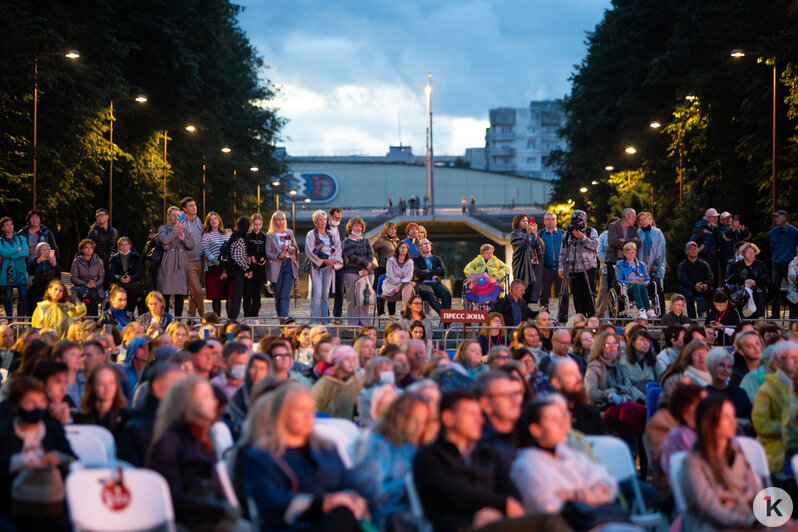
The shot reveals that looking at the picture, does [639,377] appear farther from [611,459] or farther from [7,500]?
Result: [7,500]

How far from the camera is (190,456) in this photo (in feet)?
20.9

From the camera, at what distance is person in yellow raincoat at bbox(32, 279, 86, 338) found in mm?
15492

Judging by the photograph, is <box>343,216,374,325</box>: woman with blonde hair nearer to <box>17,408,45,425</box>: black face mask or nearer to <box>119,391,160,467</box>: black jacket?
<box>119,391,160,467</box>: black jacket

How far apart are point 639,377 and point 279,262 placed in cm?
824

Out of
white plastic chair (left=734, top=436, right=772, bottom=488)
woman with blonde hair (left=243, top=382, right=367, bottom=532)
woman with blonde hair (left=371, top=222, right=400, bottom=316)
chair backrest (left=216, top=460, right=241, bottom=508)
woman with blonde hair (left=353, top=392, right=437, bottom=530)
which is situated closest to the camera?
woman with blonde hair (left=243, top=382, right=367, bottom=532)

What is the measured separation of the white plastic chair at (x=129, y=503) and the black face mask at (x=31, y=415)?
3.81 ft

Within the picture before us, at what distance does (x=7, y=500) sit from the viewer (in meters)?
6.60

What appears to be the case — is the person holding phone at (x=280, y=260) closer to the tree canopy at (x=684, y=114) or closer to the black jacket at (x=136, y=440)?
the black jacket at (x=136, y=440)

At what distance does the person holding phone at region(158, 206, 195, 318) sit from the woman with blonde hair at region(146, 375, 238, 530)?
1184 centimetres

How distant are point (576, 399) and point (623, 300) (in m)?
10.3

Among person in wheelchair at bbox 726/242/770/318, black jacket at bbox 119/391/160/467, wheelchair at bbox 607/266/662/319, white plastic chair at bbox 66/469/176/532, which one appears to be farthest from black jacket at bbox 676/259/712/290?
white plastic chair at bbox 66/469/176/532

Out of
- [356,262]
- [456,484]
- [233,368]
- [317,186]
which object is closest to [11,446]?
[456,484]

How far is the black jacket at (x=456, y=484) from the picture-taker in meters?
6.04

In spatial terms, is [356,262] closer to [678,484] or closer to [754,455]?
[754,455]
